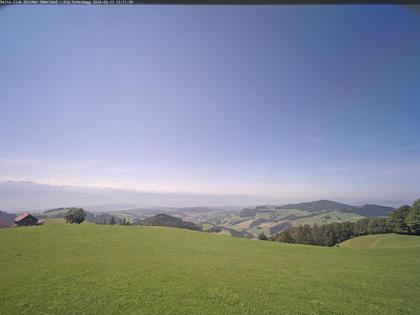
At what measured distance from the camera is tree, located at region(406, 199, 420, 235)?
44500mm

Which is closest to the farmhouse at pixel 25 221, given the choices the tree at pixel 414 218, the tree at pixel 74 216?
the tree at pixel 74 216

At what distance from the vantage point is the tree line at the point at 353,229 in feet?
159

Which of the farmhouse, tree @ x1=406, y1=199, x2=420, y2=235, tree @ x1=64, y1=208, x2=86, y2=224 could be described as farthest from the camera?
tree @ x1=64, y1=208, x2=86, y2=224

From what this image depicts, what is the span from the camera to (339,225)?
64875 mm

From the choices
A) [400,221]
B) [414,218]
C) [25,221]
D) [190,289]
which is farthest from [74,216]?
[400,221]

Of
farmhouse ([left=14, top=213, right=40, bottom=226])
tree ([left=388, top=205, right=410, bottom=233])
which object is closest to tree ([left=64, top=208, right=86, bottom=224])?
farmhouse ([left=14, top=213, right=40, bottom=226])

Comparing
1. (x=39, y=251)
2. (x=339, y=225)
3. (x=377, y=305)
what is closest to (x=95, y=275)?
(x=39, y=251)

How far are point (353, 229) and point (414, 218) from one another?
Answer: 1999 cm

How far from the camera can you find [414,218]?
44.9 m

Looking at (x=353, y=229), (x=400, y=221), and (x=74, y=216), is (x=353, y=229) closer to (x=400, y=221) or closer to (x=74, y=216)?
(x=400, y=221)

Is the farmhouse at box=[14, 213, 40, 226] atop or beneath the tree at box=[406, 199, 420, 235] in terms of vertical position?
beneath

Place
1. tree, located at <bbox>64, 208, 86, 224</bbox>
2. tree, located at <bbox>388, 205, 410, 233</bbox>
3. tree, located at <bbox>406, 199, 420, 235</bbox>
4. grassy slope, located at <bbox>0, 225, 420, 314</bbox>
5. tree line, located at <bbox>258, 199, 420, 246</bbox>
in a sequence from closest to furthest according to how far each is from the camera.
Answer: grassy slope, located at <bbox>0, 225, 420, 314</bbox> < tree, located at <bbox>406, 199, 420, 235</bbox> < tree line, located at <bbox>258, 199, 420, 246</bbox> < tree, located at <bbox>388, 205, 410, 233</bbox> < tree, located at <bbox>64, 208, 86, 224</bbox>

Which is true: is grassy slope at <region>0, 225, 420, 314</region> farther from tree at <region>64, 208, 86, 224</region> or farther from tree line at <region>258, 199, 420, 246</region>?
tree at <region>64, 208, 86, 224</region>

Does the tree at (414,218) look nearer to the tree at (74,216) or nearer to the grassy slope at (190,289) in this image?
the grassy slope at (190,289)
